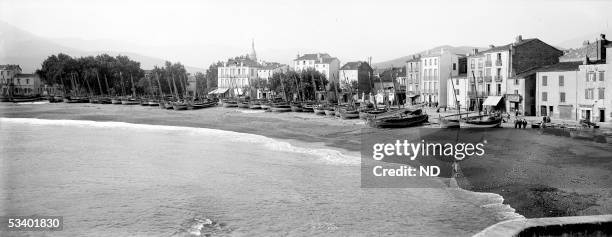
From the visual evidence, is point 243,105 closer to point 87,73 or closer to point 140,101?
point 140,101

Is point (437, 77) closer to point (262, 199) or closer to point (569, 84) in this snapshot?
point (569, 84)

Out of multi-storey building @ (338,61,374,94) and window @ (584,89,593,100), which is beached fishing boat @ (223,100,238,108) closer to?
multi-storey building @ (338,61,374,94)

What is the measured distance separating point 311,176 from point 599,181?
13626 millimetres

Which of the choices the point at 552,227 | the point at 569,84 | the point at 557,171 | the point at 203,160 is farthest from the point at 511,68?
the point at 552,227

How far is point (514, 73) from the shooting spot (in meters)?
66.8

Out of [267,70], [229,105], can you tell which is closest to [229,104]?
[229,105]

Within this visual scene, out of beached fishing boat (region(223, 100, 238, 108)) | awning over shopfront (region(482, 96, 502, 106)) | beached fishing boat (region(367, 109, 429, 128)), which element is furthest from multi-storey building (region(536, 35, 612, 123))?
beached fishing boat (region(223, 100, 238, 108))

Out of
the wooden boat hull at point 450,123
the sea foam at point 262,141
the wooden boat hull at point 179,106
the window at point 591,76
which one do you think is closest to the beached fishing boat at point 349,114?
the wooden boat hull at point 450,123

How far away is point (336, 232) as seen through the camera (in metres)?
17.7

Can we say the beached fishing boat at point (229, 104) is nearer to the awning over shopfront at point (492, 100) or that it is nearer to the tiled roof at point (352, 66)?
the tiled roof at point (352, 66)

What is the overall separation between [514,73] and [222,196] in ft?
175

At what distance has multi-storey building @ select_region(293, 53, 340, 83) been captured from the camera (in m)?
128

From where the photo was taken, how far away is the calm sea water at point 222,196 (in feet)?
60.2

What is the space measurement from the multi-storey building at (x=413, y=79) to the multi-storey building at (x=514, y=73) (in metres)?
22.3
